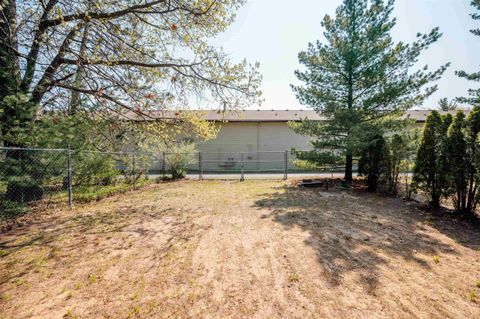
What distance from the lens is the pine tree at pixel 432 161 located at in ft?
18.7

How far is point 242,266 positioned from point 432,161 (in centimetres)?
595

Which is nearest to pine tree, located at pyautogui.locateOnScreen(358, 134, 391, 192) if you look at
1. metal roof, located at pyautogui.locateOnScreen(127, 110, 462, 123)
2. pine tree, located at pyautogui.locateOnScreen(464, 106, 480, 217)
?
metal roof, located at pyautogui.locateOnScreen(127, 110, 462, 123)

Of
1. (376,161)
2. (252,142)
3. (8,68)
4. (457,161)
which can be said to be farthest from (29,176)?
(252,142)

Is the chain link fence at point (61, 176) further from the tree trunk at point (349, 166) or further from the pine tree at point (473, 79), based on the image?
the pine tree at point (473, 79)

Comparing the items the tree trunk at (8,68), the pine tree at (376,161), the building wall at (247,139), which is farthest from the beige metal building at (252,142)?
the tree trunk at (8,68)

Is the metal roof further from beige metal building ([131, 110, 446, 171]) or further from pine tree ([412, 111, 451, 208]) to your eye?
pine tree ([412, 111, 451, 208])

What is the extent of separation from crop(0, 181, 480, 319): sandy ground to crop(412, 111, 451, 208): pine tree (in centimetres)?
83

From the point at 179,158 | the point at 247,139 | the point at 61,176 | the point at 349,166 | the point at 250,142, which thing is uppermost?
the point at 247,139

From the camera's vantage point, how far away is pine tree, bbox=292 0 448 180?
30.1 feet

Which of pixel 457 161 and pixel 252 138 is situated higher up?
pixel 252 138

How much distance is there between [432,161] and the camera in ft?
19.8

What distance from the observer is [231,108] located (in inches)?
322

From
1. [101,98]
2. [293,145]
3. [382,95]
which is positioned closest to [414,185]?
[382,95]

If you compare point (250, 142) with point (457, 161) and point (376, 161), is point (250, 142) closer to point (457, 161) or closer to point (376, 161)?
point (376, 161)
